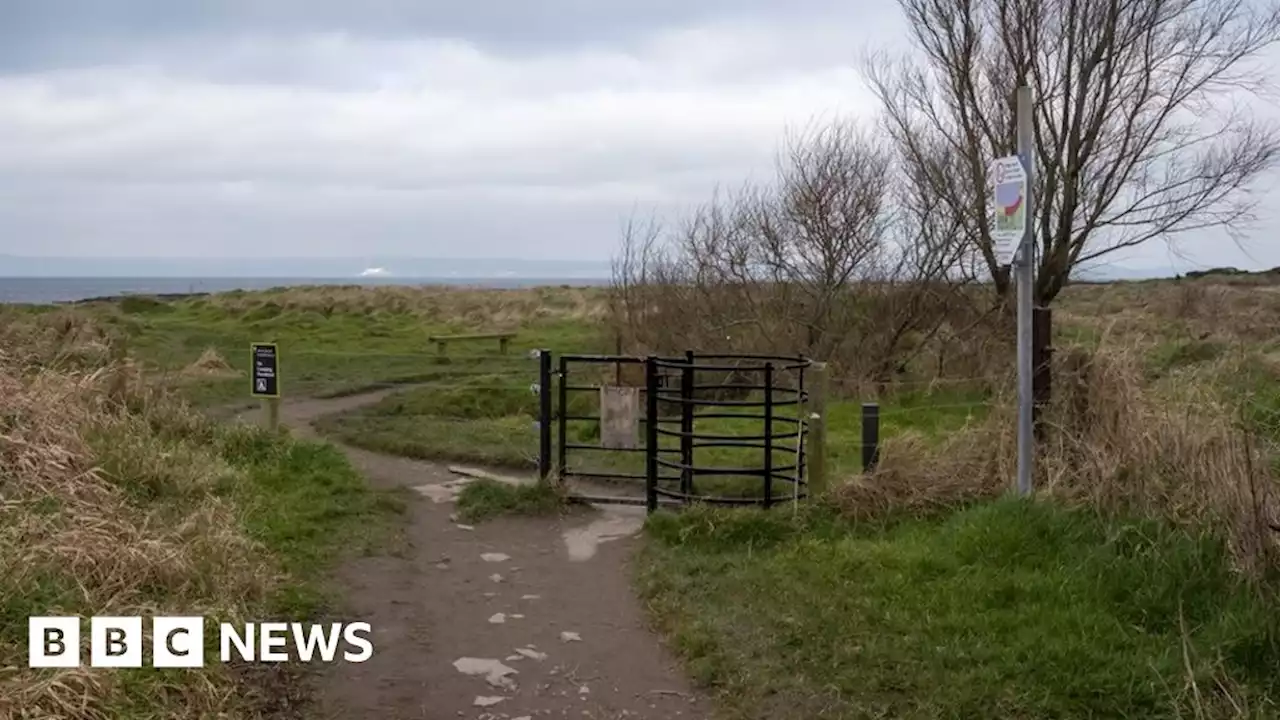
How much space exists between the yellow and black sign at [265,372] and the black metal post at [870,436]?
6541mm

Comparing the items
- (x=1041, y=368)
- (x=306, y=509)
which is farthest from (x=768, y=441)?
(x=306, y=509)

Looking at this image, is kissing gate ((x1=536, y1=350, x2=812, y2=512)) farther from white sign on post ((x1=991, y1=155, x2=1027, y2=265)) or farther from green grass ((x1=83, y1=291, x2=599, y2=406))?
green grass ((x1=83, y1=291, x2=599, y2=406))

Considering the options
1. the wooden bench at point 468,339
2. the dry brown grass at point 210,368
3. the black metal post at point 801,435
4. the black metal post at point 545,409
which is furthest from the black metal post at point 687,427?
the wooden bench at point 468,339

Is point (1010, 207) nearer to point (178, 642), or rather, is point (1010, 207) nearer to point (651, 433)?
point (651, 433)

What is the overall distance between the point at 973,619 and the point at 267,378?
28.2 feet

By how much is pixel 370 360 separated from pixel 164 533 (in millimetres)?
17211

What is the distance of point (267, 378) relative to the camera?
1227cm

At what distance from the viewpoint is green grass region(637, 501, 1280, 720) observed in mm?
5168

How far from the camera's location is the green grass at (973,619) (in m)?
5.17

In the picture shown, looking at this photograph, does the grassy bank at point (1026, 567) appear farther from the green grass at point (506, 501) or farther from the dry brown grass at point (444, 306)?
the dry brown grass at point (444, 306)

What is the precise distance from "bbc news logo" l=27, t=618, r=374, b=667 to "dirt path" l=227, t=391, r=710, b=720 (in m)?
0.27

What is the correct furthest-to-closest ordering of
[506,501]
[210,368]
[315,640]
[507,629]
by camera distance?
[210,368] < [506,501] < [507,629] < [315,640]

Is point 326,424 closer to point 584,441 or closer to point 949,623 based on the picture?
point 584,441

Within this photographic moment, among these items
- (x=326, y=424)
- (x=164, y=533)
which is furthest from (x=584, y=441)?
(x=164, y=533)
